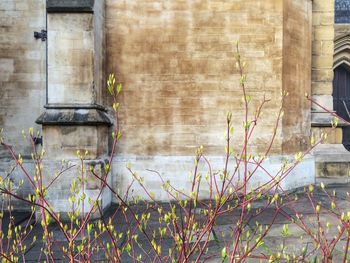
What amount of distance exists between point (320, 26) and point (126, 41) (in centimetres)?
495

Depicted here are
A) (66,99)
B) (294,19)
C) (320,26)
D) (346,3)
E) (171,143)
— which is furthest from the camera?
(346,3)

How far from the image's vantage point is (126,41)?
7207 millimetres

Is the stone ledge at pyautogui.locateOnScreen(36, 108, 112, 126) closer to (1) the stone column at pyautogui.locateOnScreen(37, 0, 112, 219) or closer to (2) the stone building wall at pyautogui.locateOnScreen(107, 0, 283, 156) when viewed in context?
(1) the stone column at pyautogui.locateOnScreen(37, 0, 112, 219)

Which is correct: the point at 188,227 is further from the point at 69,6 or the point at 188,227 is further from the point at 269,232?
the point at 69,6

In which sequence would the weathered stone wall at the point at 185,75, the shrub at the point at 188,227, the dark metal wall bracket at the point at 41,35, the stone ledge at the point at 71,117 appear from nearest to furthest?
the shrub at the point at 188,227 → the stone ledge at the point at 71,117 → the weathered stone wall at the point at 185,75 → the dark metal wall bracket at the point at 41,35

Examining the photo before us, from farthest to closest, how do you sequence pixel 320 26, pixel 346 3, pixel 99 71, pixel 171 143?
pixel 346 3 → pixel 320 26 → pixel 171 143 → pixel 99 71

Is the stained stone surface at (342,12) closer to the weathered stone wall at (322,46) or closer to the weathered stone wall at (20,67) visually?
the weathered stone wall at (322,46)

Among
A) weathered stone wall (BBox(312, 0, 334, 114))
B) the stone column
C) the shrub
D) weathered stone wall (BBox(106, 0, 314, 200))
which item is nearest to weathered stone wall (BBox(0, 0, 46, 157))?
the stone column

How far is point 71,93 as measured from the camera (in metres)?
6.26

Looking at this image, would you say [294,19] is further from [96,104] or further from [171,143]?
[96,104]

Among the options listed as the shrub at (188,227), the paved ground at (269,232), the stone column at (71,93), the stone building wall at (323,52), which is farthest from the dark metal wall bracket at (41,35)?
the stone building wall at (323,52)

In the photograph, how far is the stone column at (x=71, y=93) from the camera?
6121 mm

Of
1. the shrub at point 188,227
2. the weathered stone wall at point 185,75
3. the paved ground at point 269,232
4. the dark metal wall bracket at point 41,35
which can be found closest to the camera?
the shrub at point 188,227

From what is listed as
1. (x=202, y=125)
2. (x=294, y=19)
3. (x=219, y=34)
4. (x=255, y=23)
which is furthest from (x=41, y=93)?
(x=294, y=19)
